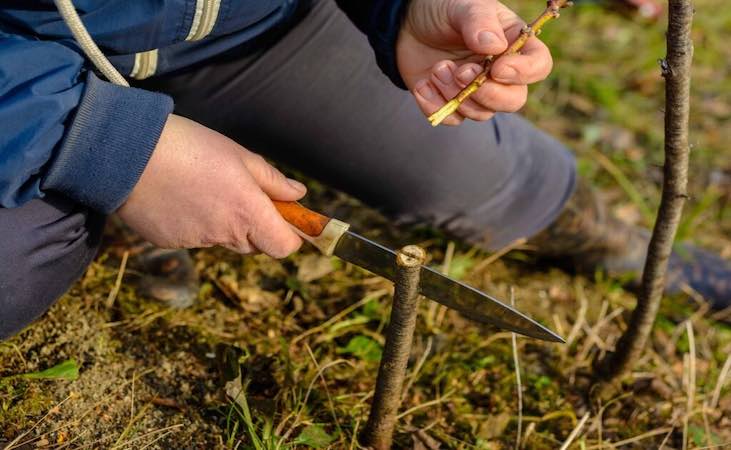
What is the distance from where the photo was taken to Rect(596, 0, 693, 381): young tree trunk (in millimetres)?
1317

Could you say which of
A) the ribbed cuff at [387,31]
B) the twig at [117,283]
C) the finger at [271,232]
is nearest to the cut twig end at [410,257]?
the finger at [271,232]

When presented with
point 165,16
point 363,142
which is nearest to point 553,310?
point 363,142

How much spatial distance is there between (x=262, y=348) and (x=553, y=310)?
88cm


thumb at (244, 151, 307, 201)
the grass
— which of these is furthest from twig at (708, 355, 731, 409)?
thumb at (244, 151, 307, 201)

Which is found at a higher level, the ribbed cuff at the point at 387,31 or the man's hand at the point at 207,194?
the ribbed cuff at the point at 387,31

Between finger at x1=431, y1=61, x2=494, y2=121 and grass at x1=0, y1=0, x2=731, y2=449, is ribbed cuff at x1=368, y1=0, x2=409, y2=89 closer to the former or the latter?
finger at x1=431, y1=61, x2=494, y2=121

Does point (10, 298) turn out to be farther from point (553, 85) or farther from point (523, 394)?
point (553, 85)

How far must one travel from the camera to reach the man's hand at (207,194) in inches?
56.6

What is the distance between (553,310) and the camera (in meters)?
2.19

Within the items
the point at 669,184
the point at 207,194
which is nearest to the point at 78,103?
the point at 207,194

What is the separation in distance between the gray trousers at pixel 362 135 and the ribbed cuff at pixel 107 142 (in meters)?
0.33

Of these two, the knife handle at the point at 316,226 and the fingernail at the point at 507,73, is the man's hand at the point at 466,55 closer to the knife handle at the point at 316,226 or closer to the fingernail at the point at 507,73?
the fingernail at the point at 507,73

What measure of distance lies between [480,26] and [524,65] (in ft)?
0.37

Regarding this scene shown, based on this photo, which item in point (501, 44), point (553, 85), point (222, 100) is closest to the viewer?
point (501, 44)
